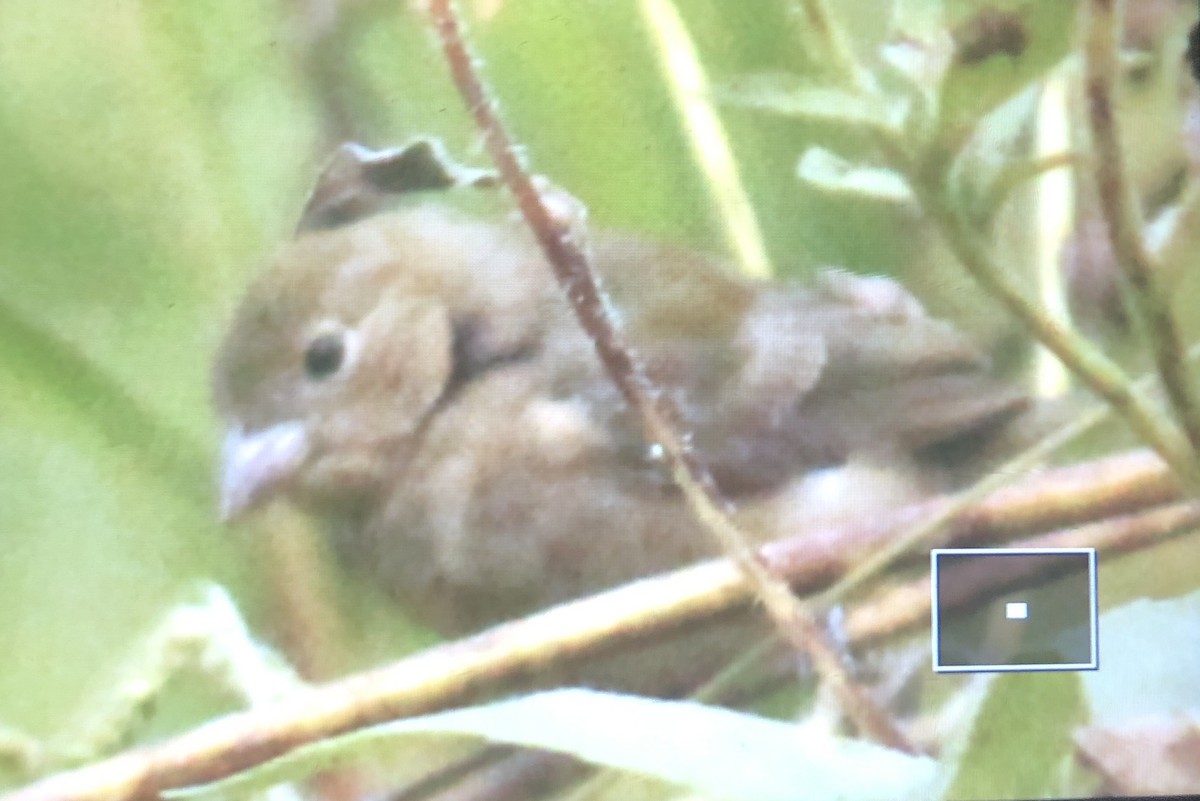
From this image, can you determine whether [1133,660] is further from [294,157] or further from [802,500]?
[294,157]

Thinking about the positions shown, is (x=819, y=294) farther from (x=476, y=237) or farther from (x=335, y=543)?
(x=335, y=543)

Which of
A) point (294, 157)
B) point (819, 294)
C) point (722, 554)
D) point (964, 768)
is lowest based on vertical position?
point (964, 768)

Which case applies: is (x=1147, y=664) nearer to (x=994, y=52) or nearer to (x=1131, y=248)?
(x=1131, y=248)

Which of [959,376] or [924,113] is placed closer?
[924,113]

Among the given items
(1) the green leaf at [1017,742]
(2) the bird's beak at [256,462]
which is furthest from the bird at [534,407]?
(1) the green leaf at [1017,742]

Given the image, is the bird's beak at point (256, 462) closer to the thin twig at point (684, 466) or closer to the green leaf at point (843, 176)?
the thin twig at point (684, 466)

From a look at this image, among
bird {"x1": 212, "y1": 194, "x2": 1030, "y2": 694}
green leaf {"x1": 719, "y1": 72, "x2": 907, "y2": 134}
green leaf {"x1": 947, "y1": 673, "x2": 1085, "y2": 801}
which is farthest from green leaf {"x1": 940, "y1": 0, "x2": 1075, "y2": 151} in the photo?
green leaf {"x1": 947, "y1": 673, "x2": 1085, "y2": 801}

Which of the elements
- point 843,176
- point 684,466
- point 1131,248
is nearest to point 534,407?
point 684,466

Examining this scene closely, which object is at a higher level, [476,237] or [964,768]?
[476,237]

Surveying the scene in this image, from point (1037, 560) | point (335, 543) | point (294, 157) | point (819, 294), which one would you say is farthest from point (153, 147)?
point (1037, 560)
